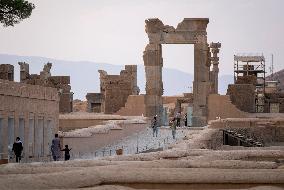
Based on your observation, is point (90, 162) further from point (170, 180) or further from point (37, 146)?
point (37, 146)

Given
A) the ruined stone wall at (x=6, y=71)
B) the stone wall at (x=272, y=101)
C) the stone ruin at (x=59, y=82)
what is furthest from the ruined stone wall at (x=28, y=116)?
the stone wall at (x=272, y=101)

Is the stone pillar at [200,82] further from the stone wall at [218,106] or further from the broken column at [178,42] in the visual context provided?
the stone wall at [218,106]

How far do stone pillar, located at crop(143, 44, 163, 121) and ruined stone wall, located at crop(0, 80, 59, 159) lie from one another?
529 inches

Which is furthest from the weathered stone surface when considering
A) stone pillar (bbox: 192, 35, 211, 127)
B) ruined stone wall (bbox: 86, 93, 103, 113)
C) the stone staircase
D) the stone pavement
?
ruined stone wall (bbox: 86, 93, 103, 113)

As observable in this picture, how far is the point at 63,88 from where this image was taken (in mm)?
43062

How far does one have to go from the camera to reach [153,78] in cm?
3850

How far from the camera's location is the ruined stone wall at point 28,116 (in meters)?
19.9

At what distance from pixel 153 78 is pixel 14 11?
54.4 ft

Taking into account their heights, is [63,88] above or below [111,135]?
above

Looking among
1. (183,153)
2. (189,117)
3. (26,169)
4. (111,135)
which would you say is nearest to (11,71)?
(111,135)

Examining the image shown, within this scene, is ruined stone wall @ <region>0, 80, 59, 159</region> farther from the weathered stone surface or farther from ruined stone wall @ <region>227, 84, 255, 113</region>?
ruined stone wall @ <region>227, 84, 255, 113</region>

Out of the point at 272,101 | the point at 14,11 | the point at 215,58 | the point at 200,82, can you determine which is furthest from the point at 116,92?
the point at 14,11

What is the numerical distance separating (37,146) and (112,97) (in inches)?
819

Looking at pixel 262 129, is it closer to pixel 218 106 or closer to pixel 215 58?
pixel 218 106
